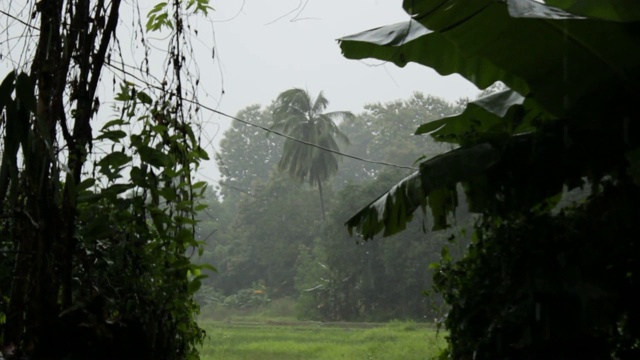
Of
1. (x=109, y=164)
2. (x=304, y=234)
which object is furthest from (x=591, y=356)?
(x=304, y=234)

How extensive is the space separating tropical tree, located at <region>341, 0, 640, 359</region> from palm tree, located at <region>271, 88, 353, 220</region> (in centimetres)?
1165

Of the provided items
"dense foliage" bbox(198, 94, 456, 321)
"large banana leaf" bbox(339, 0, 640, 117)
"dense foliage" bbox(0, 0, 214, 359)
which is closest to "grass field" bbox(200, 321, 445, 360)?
"dense foliage" bbox(198, 94, 456, 321)

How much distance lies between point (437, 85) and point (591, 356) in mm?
1045

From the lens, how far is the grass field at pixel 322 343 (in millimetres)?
4848

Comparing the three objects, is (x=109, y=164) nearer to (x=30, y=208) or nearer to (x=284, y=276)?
(x=30, y=208)

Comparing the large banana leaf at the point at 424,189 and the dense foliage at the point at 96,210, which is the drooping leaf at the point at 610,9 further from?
the dense foliage at the point at 96,210

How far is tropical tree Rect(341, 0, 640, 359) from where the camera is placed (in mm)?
1342

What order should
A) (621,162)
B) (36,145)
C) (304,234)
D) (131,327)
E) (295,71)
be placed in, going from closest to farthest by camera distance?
1. (36,145)
2. (131,327)
3. (621,162)
4. (295,71)
5. (304,234)

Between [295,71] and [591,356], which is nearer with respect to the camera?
[591,356]

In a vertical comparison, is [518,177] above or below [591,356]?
above

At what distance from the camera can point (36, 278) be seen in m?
0.99

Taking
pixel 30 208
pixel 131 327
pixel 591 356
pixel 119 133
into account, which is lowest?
pixel 591 356

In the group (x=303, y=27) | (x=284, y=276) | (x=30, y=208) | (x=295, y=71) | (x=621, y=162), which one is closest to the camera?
(x=30, y=208)

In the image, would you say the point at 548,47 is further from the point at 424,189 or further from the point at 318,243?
the point at 318,243
